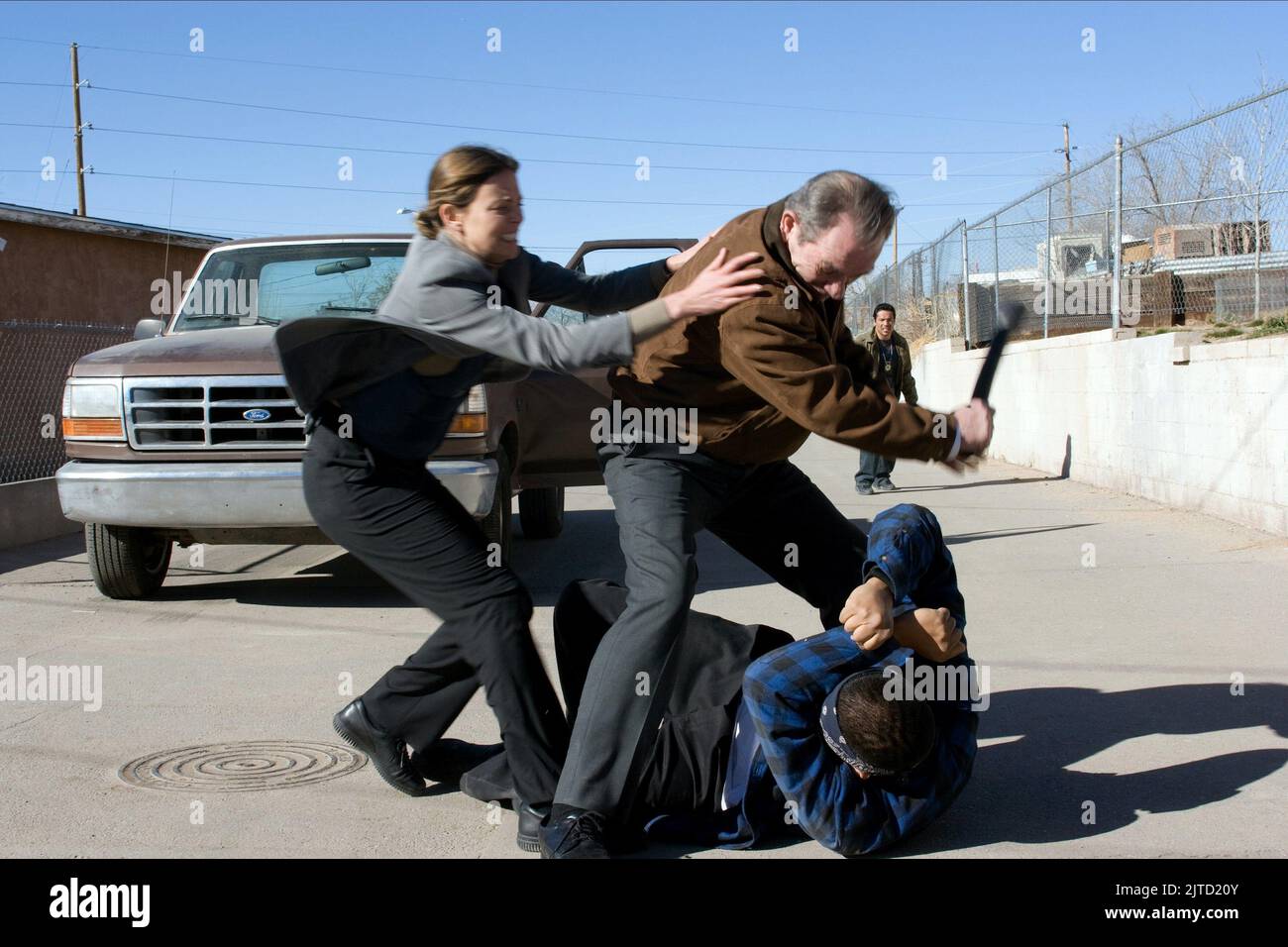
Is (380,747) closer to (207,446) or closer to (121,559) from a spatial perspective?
(207,446)

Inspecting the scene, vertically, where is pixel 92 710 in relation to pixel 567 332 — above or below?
below

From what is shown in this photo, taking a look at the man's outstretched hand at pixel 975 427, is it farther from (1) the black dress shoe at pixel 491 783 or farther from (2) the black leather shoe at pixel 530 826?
(1) the black dress shoe at pixel 491 783

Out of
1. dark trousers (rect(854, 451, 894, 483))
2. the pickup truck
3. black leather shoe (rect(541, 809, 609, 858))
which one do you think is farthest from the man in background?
black leather shoe (rect(541, 809, 609, 858))

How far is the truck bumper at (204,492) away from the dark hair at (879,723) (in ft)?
12.8

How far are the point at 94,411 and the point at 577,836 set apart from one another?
4.97 m

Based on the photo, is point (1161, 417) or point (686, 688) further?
point (1161, 417)

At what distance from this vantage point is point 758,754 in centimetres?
380

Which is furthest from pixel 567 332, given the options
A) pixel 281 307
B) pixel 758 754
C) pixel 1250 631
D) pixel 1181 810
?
pixel 281 307

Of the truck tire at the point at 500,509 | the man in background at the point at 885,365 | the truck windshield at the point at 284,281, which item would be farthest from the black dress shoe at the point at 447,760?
the man in background at the point at 885,365

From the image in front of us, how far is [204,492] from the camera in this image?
7121mm

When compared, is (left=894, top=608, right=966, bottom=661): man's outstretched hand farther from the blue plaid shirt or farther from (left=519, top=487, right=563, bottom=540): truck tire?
(left=519, top=487, right=563, bottom=540): truck tire

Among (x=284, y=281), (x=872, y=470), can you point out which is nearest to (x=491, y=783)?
(x=284, y=281)

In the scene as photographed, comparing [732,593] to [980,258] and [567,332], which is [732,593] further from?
[980,258]
